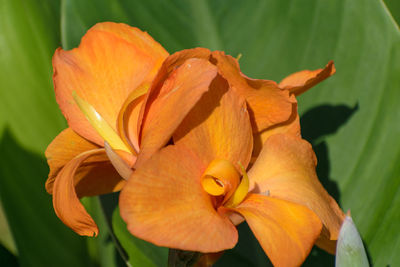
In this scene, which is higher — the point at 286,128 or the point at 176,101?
the point at 176,101

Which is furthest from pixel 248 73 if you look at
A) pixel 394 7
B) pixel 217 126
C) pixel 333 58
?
pixel 217 126

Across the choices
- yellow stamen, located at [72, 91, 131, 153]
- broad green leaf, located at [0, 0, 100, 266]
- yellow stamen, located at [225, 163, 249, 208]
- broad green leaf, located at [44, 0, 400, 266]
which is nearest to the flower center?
yellow stamen, located at [225, 163, 249, 208]

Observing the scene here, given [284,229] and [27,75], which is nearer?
[284,229]

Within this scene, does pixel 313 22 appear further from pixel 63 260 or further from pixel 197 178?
pixel 63 260

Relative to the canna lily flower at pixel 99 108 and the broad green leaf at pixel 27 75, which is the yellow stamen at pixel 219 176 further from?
the broad green leaf at pixel 27 75

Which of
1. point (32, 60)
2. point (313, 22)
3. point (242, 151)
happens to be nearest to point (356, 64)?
point (313, 22)

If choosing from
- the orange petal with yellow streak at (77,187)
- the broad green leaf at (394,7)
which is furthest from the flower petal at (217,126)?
the broad green leaf at (394,7)

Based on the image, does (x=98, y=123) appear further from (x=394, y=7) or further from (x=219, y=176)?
(x=394, y=7)

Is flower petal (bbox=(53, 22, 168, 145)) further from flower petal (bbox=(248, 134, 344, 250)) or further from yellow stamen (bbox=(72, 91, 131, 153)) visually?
flower petal (bbox=(248, 134, 344, 250))
